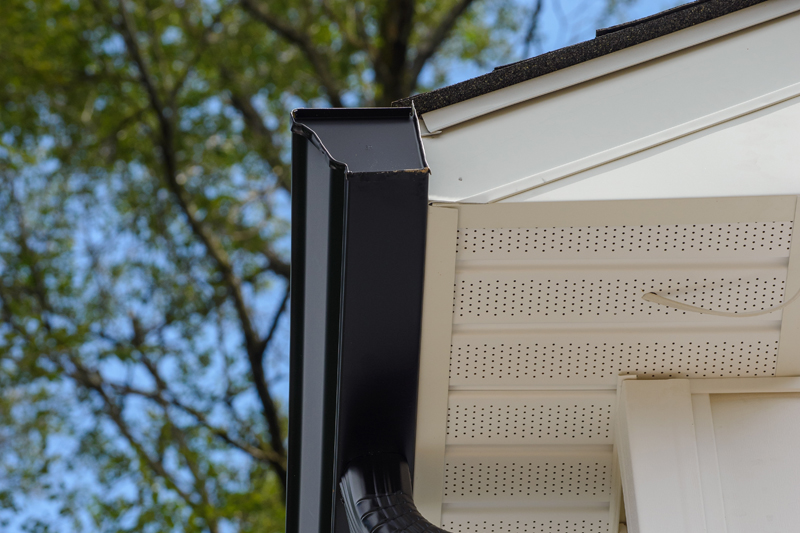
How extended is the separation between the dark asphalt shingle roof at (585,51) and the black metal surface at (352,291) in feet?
0.62

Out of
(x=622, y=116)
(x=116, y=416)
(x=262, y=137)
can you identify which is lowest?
(x=622, y=116)

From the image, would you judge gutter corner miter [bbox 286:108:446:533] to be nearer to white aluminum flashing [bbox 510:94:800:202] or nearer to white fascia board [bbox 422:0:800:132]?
white fascia board [bbox 422:0:800:132]

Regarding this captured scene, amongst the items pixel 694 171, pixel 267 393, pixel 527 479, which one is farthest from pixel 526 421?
pixel 267 393

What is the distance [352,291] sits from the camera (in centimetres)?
163

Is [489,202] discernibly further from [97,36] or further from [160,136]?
[97,36]

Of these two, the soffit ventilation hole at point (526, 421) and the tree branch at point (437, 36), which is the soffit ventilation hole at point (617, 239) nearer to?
the soffit ventilation hole at point (526, 421)

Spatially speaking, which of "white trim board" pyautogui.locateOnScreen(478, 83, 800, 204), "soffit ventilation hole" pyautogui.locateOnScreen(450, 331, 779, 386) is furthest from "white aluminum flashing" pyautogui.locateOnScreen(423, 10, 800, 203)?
"soffit ventilation hole" pyautogui.locateOnScreen(450, 331, 779, 386)

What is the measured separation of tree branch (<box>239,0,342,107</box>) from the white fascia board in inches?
270

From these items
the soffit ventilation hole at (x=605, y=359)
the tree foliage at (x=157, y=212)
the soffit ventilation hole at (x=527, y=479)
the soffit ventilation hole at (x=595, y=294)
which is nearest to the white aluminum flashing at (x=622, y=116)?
the soffit ventilation hole at (x=595, y=294)

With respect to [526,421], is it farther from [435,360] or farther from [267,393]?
[267,393]

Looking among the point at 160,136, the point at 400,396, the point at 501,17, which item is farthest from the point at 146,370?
the point at 400,396

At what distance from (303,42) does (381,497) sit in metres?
7.45

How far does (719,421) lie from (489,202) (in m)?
0.96

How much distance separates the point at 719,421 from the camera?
6.36ft
